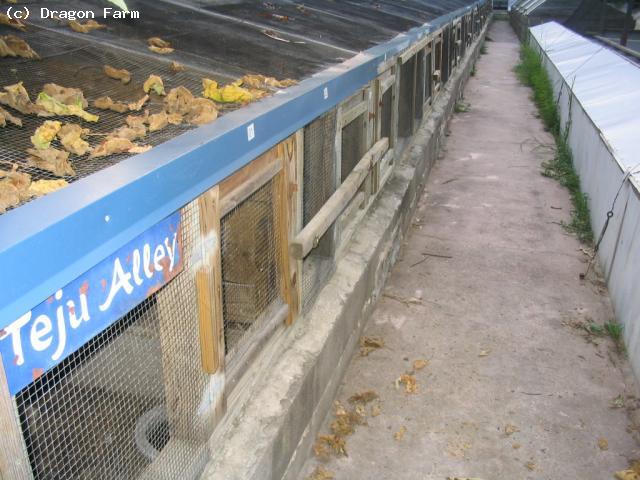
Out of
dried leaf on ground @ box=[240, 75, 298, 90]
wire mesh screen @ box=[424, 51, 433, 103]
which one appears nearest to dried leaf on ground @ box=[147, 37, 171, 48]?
dried leaf on ground @ box=[240, 75, 298, 90]

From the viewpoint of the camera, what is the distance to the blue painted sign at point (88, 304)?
5.08 ft

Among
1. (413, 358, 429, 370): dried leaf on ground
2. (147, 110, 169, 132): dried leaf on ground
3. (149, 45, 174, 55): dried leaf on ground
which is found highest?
(149, 45, 174, 55): dried leaf on ground

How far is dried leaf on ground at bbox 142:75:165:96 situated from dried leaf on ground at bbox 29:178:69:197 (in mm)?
1119

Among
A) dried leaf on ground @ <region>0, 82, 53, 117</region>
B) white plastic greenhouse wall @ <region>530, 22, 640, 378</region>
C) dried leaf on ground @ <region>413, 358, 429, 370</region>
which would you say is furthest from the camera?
white plastic greenhouse wall @ <region>530, 22, 640, 378</region>

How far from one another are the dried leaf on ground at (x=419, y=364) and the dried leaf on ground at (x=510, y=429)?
34.7 inches

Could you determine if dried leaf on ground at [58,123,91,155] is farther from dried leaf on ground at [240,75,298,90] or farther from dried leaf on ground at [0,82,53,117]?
dried leaf on ground at [240,75,298,90]

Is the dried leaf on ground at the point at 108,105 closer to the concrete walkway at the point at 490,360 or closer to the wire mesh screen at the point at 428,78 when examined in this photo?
the concrete walkway at the point at 490,360

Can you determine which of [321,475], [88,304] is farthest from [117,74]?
[321,475]

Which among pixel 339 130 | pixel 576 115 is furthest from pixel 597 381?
pixel 576 115

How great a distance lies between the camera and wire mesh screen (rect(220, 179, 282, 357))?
335 centimetres

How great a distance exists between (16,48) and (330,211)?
2002mm

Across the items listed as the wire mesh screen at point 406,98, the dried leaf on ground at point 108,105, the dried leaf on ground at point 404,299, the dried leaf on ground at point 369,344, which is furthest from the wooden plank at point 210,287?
the wire mesh screen at point 406,98

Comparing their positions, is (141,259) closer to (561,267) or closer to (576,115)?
(561,267)

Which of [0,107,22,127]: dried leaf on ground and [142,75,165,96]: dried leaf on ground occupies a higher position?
[142,75,165,96]: dried leaf on ground
